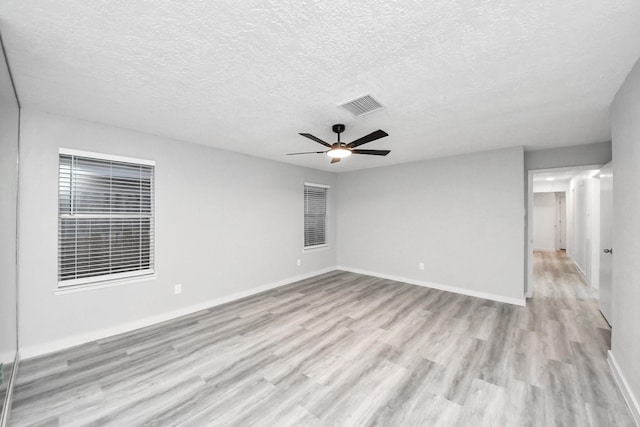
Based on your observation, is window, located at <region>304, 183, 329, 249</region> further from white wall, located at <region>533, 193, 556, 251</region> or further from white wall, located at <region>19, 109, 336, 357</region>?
A: white wall, located at <region>533, 193, 556, 251</region>

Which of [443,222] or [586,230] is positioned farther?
[586,230]

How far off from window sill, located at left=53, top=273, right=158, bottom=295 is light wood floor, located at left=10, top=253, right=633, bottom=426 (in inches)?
24.4

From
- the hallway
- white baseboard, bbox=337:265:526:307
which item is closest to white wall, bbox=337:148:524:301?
white baseboard, bbox=337:265:526:307

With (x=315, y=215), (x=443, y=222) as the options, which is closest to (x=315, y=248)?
(x=315, y=215)

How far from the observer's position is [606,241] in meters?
3.28

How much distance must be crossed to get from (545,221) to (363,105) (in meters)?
10.7

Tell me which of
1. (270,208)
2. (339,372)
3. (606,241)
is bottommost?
Result: (339,372)

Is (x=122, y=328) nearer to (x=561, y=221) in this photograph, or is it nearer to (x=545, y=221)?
(x=545, y=221)

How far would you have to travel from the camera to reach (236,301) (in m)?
4.17

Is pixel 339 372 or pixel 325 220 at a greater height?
pixel 325 220

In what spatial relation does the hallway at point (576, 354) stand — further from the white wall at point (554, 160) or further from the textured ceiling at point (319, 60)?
the textured ceiling at point (319, 60)

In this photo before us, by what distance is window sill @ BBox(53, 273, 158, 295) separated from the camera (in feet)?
8.97

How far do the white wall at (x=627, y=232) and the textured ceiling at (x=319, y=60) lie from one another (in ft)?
0.83

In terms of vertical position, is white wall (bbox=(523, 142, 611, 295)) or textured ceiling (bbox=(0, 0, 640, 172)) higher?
textured ceiling (bbox=(0, 0, 640, 172))
